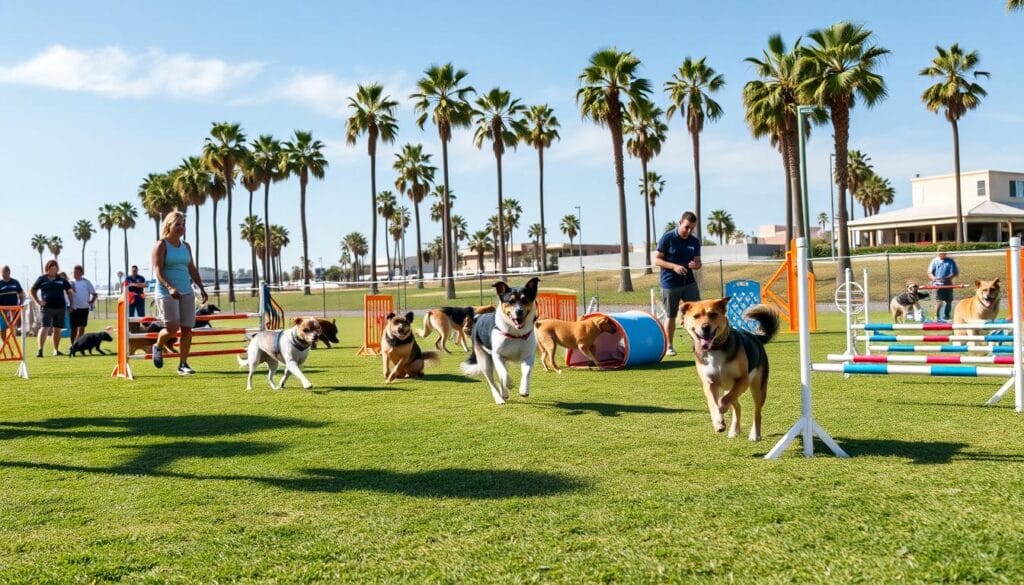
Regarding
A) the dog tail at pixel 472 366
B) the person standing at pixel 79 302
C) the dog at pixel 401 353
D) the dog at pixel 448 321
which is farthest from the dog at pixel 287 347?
the person standing at pixel 79 302

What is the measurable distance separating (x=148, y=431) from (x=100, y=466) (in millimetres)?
1375

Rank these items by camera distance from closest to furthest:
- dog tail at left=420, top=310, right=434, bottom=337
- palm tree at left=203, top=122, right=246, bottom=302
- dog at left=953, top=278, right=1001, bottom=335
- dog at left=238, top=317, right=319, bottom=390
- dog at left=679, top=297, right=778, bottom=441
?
1. dog at left=679, top=297, right=778, bottom=441
2. dog at left=238, top=317, right=319, bottom=390
3. dog at left=953, top=278, right=1001, bottom=335
4. dog tail at left=420, top=310, right=434, bottom=337
5. palm tree at left=203, top=122, right=246, bottom=302

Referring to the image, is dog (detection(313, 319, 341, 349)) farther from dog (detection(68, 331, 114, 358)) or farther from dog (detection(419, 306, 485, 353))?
dog (detection(68, 331, 114, 358))

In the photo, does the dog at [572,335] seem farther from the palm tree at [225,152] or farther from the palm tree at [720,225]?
the palm tree at [720,225]

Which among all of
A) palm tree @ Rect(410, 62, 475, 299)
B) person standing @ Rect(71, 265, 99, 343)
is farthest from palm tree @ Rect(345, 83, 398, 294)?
person standing @ Rect(71, 265, 99, 343)

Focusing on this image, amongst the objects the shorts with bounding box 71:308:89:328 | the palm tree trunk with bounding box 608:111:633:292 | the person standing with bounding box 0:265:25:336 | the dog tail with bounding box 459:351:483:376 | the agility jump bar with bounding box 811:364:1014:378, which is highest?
the palm tree trunk with bounding box 608:111:633:292

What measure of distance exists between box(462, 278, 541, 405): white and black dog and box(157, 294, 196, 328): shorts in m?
4.18

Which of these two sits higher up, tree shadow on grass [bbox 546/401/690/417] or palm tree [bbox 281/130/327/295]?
palm tree [bbox 281/130/327/295]

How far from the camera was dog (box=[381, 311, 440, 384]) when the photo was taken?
31.1ft

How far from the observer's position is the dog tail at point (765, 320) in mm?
6164

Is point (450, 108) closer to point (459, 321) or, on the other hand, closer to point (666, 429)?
point (459, 321)

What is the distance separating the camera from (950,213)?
2368 inches

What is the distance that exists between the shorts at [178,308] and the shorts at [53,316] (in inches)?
263

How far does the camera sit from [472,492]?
418 centimetres
